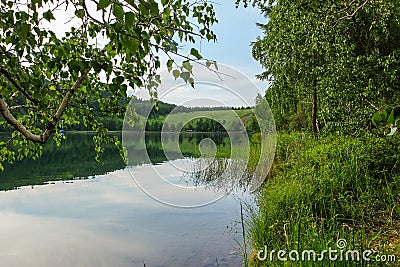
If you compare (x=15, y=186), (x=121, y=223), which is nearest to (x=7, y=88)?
(x=121, y=223)

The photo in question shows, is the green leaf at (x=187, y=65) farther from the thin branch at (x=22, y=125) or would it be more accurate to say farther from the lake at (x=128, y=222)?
the lake at (x=128, y=222)

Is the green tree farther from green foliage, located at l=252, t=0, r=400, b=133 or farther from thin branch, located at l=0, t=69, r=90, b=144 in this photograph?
green foliage, located at l=252, t=0, r=400, b=133

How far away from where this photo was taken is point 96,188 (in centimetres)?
1279

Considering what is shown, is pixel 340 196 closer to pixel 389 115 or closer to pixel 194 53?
pixel 389 115

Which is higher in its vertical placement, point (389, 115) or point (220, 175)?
point (389, 115)

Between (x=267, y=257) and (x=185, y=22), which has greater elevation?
(x=185, y=22)

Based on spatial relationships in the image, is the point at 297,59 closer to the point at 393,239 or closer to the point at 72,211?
the point at 393,239

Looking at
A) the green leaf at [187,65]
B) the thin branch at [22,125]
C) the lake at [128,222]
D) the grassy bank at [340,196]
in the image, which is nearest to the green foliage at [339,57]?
the grassy bank at [340,196]

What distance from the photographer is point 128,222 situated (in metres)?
8.15

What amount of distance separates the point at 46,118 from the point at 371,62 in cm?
661

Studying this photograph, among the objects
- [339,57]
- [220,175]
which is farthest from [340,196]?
[220,175]

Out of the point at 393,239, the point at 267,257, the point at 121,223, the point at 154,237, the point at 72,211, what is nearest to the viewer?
the point at 393,239

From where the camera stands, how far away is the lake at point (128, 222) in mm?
5977

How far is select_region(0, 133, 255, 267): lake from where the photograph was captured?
5977 millimetres
